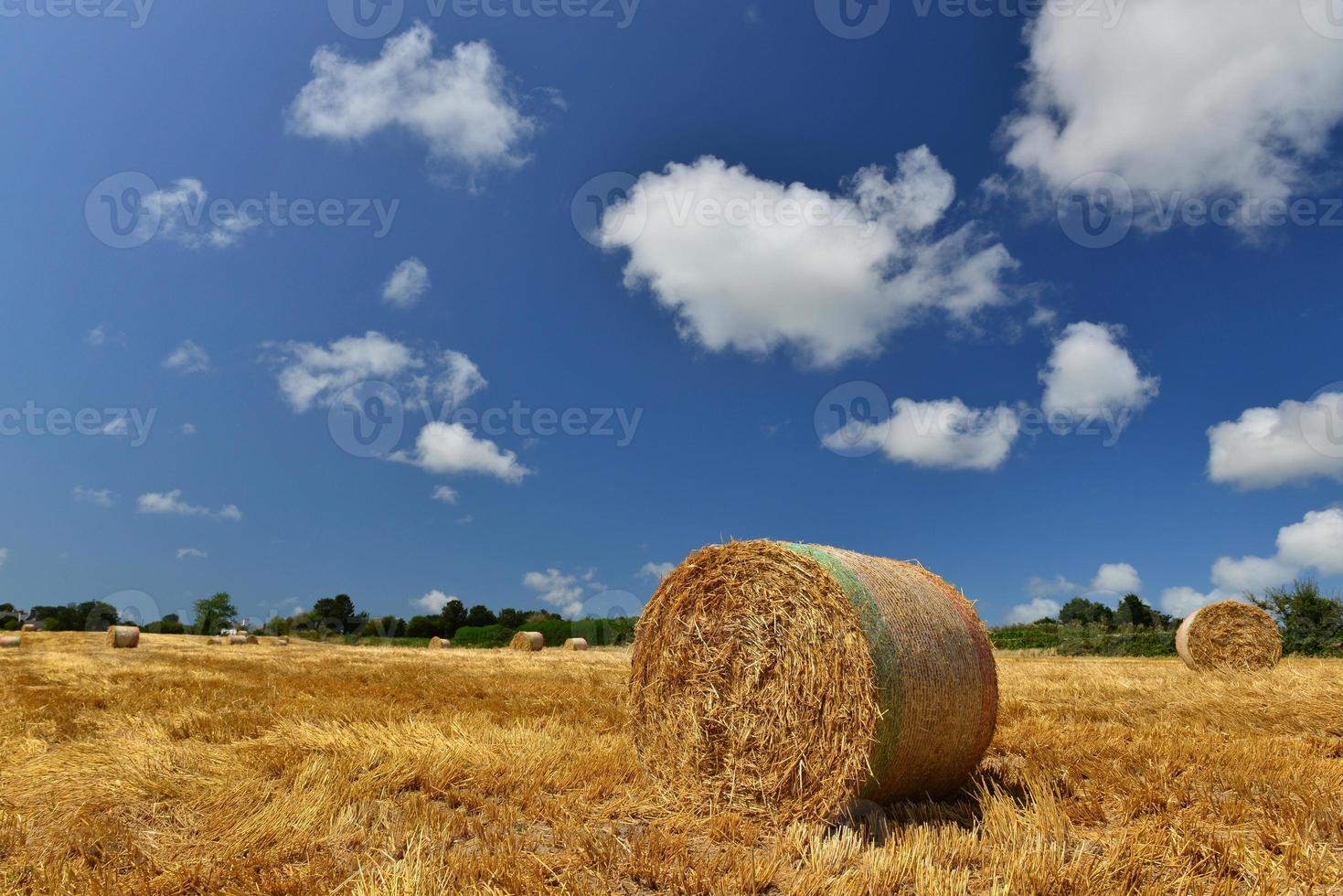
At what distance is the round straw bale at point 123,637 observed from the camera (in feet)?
90.9

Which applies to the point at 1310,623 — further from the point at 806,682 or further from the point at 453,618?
the point at 453,618

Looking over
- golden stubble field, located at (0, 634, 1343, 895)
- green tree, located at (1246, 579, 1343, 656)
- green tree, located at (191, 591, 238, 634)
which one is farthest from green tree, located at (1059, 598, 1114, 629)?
green tree, located at (191, 591, 238, 634)

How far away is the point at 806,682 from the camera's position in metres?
5.32

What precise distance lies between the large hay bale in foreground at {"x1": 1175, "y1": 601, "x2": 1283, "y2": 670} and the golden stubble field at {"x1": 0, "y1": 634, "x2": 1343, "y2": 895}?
1055cm

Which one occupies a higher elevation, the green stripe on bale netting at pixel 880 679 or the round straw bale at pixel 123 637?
the green stripe on bale netting at pixel 880 679

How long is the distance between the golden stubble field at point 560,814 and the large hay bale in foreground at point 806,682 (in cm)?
30

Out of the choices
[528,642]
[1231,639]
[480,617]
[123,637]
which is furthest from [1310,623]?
[480,617]

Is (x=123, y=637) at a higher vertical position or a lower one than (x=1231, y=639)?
lower

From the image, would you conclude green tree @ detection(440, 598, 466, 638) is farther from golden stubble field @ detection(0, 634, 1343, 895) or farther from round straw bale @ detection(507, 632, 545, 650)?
golden stubble field @ detection(0, 634, 1343, 895)

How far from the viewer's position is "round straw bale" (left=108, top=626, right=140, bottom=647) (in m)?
27.7

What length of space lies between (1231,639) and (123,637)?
33.9 metres

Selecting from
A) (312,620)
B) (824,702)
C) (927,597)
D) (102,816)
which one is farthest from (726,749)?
(312,620)

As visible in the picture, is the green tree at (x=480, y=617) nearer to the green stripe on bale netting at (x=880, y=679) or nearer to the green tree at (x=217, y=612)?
the green tree at (x=217, y=612)

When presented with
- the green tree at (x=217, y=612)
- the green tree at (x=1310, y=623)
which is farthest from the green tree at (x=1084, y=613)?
the green tree at (x=217, y=612)
